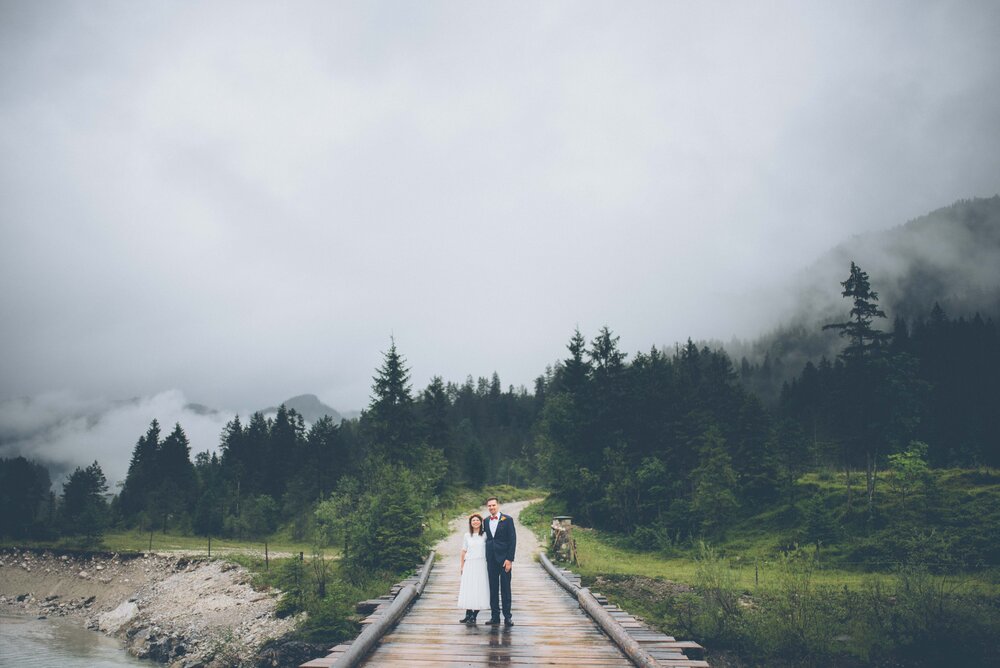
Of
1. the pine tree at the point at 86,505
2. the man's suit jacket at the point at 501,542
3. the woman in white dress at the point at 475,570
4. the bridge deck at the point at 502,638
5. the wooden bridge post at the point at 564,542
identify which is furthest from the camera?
the pine tree at the point at 86,505

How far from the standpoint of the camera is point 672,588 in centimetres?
1966

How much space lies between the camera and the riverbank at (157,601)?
20.4 meters

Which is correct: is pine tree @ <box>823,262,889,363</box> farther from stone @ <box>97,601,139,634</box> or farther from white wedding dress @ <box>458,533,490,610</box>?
stone @ <box>97,601,139,634</box>

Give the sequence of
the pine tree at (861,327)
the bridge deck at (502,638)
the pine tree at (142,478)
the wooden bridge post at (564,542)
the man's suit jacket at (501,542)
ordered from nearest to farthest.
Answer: the bridge deck at (502,638) → the man's suit jacket at (501,542) → the wooden bridge post at (564,542) → the pine tree at (861,327) → the pine tree at (142,478)

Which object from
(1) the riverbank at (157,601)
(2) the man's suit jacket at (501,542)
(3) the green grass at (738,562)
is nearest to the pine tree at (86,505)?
(1) the riverbank at (157,601)

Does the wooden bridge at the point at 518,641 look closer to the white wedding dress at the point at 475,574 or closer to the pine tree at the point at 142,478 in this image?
the white wedding dress at the point at 475,574

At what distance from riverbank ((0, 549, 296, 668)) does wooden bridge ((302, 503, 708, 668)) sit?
9854mm

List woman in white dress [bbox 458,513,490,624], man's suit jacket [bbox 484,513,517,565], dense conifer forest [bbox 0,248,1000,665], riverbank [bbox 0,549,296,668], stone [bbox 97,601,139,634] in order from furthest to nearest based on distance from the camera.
Answer: 1. stone [bbox 97,601,139,634]
2. riverbank [bbox 0,549,296,668]
3. dense conifer forest [bbox 0,248,1000,665]
4. woman in white dress [bbox 458,513,490,624]
5. man's suit jacket [bbox 484,513,517,565]

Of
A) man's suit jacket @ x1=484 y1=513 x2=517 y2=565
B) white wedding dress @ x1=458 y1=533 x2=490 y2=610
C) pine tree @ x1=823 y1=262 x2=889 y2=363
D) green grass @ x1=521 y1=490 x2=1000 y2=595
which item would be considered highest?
pine tree @ x1=823 y1=262 x2=889 y2=363

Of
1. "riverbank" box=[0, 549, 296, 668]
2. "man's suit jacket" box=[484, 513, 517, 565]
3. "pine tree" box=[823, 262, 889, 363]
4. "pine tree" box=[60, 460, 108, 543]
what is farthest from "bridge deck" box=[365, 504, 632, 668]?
"pine tree" box=[60, 460, 108, 543]

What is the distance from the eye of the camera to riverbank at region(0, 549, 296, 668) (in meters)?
20.4

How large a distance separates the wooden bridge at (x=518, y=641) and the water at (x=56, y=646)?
17387mm

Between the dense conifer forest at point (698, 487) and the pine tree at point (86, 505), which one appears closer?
the dense conifer forest at point (698, 487)

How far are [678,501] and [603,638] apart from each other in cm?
3004
